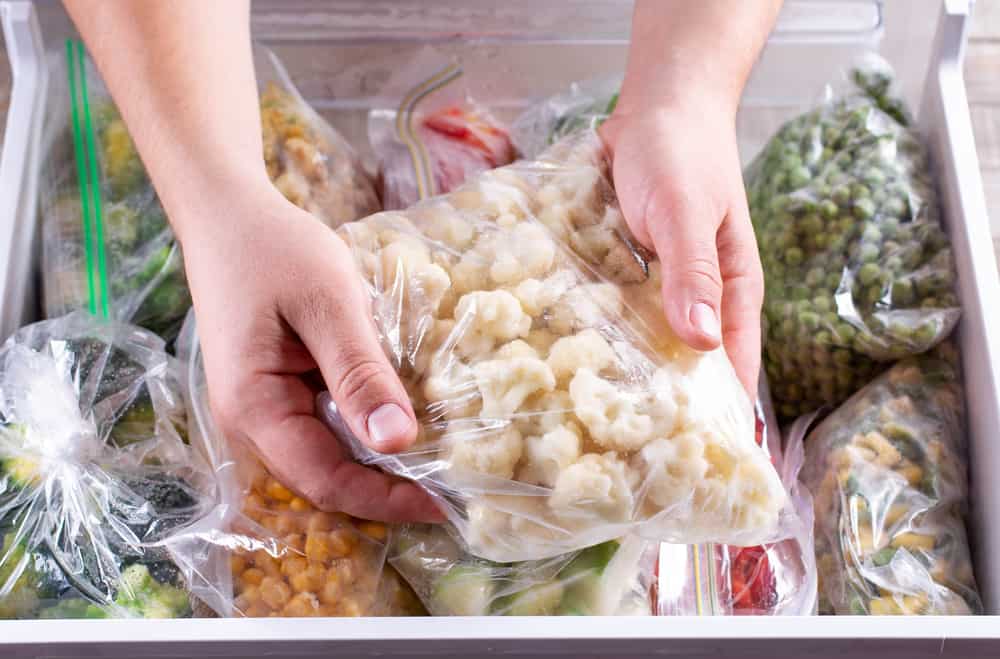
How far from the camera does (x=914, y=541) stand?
36.7 inches

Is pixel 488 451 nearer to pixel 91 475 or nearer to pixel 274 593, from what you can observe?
pixel 274 593

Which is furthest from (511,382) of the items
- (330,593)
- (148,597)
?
(148,597)

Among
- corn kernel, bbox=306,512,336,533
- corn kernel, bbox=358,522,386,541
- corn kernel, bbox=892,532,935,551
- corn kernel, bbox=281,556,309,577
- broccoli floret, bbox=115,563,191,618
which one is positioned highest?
corn kernel, bbox=306,512,336,533

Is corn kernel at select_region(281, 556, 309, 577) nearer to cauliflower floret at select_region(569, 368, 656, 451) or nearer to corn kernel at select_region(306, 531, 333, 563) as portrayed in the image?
corn kernel at select_region(306, 531, 333, 563)

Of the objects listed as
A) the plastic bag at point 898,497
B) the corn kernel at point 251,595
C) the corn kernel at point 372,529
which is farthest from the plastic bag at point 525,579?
the plastic bag at point 898,497

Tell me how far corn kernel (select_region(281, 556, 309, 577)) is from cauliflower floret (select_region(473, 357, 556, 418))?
0.78ft

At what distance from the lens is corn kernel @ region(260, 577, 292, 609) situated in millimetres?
823

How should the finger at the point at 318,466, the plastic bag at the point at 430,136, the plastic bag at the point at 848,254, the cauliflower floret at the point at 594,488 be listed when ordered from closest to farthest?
1. the cauliflower floret at the point at 594,488
2. the finger at the point at 318,466
3. the plastic bag at the point at 848,254
4. the plastic bag at the point at 430,136

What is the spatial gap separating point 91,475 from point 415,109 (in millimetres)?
624

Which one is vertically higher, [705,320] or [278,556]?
[705,320]

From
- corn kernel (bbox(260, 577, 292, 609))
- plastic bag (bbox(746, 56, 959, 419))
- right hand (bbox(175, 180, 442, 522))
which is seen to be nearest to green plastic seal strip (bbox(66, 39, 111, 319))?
right hand (bbox(175, 180, 442, 522))

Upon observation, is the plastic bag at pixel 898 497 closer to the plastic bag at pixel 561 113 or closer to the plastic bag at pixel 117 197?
the plastic bag at pixel 561 113

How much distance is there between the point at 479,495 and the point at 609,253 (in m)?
0.23

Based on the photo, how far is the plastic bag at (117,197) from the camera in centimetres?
109
